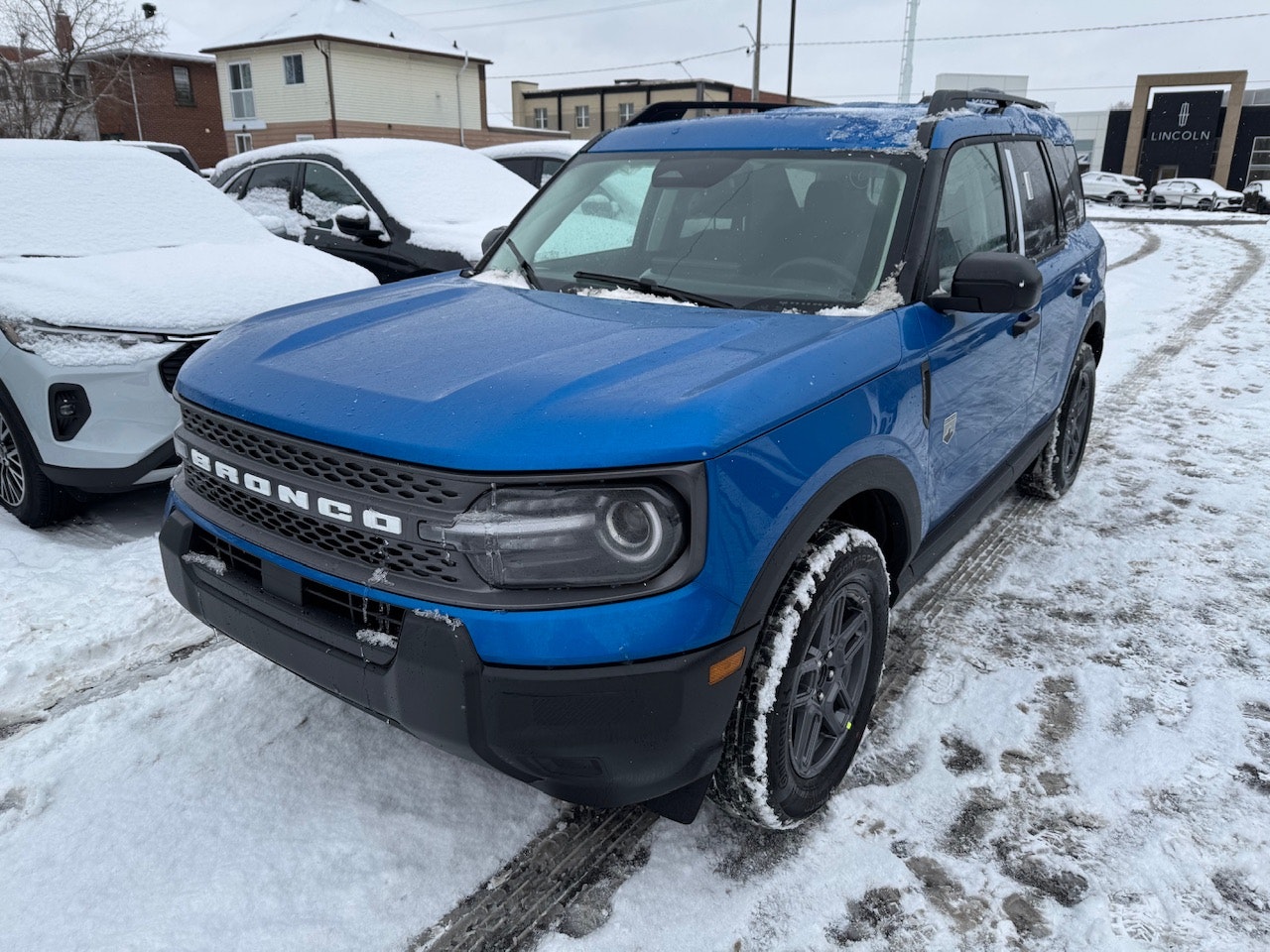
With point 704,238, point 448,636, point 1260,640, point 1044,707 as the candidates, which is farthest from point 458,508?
point 1260,640

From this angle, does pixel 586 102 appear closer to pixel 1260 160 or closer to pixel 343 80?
pixel 343 80

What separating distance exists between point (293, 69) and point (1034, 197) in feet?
138

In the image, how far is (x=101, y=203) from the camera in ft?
17.3

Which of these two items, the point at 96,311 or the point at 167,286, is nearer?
the point at 96,311

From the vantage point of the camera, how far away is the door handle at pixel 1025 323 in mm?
3418

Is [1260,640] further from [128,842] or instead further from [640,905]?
[128,842]

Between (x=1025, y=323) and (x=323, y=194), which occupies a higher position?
(x=323, y=194)

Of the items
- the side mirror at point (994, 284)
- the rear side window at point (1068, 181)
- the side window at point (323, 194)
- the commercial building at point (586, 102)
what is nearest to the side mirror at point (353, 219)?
the side window at point (323, 194)

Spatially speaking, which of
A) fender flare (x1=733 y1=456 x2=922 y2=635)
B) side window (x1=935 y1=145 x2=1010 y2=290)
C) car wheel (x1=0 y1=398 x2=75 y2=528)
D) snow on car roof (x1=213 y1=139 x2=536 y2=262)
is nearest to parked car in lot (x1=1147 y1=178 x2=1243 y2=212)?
snow on car roof (x1=213 y1=139 x2=536 y2=262)

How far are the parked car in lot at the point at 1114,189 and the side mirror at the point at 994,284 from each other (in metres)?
40.2

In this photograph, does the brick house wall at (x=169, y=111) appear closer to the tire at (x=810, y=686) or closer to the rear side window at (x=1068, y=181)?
the rear side window at (x=1068, y=181)

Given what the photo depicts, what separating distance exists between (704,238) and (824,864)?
1933 millimetres

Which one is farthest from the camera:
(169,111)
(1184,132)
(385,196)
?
(1184,132)

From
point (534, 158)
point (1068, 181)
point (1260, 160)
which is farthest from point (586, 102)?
point (1068, 181)
